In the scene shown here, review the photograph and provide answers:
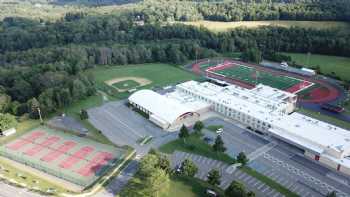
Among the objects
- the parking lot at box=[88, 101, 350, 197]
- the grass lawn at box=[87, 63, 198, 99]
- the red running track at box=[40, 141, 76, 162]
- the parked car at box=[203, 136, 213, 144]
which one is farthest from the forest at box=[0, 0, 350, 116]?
the parked car at box=[203, 136, 213, 144]

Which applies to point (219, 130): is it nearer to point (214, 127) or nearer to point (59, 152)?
point (214, 127)

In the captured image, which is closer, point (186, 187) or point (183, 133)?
point (186, 187)

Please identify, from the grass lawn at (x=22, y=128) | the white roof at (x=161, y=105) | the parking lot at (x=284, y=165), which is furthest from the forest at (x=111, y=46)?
the parking lot at (x=284, y=165)

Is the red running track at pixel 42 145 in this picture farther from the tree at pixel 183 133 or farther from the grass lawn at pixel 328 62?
the grass lawn at pixel 328 62

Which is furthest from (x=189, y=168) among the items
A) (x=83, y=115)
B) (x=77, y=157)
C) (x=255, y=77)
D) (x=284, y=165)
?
(x=255, y=77)

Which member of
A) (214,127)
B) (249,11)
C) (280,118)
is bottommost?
(214,127)

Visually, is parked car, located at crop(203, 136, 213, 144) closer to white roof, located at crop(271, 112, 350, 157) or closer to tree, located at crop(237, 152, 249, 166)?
tree, located at crop(237, 152, 249, 166)

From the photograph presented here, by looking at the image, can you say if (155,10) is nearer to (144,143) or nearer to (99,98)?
(99,98)

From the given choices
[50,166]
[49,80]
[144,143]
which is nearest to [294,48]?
[144,143]
